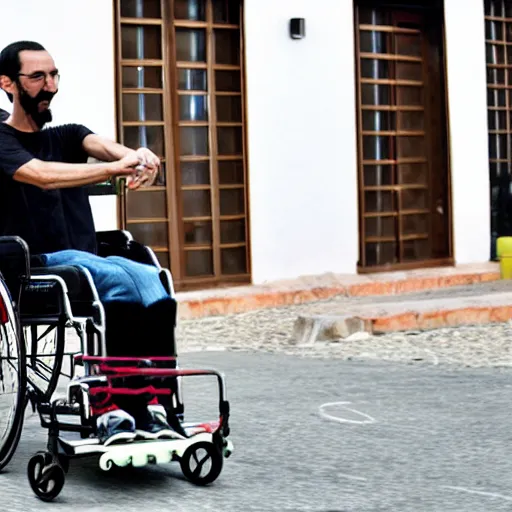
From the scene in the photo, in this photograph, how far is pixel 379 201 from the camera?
15.7 m

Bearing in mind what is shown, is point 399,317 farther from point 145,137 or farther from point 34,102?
point 34,102

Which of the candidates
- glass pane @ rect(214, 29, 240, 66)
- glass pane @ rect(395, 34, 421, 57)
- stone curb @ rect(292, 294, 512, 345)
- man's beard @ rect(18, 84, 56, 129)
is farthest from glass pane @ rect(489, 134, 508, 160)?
man's beard @ rect(18, 84, 56, 129)

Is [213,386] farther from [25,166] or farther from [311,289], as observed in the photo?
[311,289]

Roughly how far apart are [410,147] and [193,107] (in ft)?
8.77

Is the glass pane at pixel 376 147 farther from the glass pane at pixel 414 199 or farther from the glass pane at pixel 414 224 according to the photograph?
the glass pane at pixel 414 224

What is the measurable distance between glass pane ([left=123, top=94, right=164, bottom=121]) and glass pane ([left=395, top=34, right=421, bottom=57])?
2.81 metres

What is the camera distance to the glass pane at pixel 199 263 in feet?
46.3

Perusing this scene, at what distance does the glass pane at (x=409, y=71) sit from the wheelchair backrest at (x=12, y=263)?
9.92 m

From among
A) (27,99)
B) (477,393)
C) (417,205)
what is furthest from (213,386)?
(417,205)

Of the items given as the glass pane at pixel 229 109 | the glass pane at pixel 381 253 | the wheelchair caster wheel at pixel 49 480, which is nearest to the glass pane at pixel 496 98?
the glass pane at pixel 381 253

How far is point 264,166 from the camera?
14.4 m

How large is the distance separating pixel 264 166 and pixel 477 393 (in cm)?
617

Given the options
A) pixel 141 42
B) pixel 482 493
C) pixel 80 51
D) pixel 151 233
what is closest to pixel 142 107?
pixel 141 42

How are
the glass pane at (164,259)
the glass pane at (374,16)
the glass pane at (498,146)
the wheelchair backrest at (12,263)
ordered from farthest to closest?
the glass pane at (498,146)
the glass pane at (374,16)
the glass pane at (164,259)
the wheelchair backrest at (12,263)
